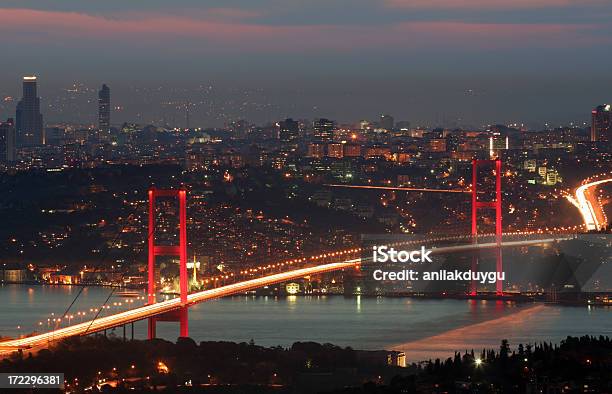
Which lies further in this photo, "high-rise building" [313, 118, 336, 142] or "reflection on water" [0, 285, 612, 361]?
"high-rise building" [313, 118, 336, 142]

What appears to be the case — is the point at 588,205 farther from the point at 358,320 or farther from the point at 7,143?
the point at 7,143

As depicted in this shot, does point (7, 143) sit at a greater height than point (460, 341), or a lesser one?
greater

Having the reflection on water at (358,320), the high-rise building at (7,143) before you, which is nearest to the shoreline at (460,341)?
the reflection on water at (358,320)

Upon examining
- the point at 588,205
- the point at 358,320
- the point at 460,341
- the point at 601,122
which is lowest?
the point at 460,341

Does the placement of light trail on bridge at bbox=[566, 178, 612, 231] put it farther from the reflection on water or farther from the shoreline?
the shoreline

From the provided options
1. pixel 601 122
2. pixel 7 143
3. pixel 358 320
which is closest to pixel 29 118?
pixel 7 143

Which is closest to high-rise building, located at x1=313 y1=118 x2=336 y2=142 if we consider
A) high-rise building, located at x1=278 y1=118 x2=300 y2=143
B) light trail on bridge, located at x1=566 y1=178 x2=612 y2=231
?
high-rise building, located at x1=278 y1=118 x2=300 y2=143
